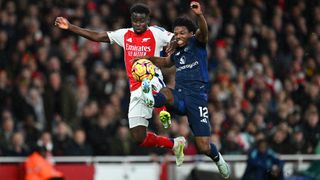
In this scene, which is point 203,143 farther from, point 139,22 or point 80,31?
point 80,31

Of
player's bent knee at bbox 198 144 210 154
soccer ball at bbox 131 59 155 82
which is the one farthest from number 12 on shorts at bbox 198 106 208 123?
soccer ball at bbox 131 59 155 82

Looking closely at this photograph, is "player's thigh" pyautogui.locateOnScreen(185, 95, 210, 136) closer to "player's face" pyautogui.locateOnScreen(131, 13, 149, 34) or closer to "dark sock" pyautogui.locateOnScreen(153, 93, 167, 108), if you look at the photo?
"dark sock" pyautogui.locateOnScreen(153, 93, 167, 108)

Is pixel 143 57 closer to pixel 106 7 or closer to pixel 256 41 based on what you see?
pixel 106 7

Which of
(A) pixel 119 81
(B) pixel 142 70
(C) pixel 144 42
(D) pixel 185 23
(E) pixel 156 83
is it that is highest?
(D) pixel 185 23

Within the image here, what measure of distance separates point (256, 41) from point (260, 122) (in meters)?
3.19

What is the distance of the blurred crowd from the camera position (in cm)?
1834

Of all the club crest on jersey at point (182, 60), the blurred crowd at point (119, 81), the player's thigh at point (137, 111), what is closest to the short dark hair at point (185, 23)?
the club crest on jersey at point (182, 60)

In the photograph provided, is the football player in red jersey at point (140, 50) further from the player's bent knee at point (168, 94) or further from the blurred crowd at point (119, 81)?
the blurred crowd at point (119, 81)

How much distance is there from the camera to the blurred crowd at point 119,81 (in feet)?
60.2

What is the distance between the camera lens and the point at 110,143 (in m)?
18.7

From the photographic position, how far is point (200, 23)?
13.5 meters

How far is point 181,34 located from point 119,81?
588 cm

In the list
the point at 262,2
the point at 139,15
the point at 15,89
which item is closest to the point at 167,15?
the point at 262,2

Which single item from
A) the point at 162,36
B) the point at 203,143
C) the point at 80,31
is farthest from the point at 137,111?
the point at 80,31
